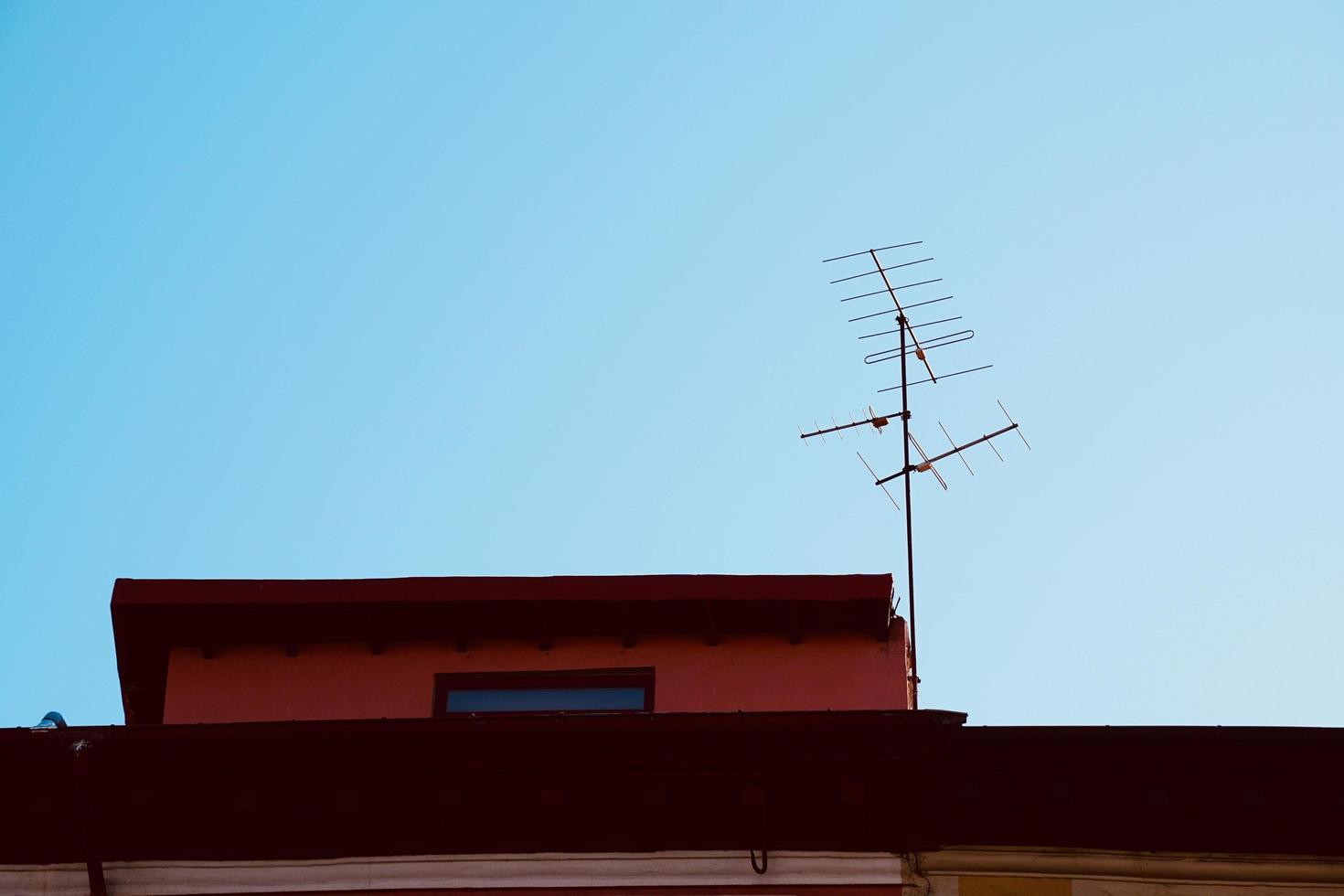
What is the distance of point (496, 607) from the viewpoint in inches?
546

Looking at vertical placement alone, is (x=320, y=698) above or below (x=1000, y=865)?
above

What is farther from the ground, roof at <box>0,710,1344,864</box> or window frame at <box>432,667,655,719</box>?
window frame at <box>432,667,655,719</box>

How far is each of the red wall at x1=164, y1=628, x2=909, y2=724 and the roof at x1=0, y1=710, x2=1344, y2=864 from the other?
4.69ft

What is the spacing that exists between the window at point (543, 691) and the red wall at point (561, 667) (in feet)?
0.21

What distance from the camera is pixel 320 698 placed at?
1385 cm

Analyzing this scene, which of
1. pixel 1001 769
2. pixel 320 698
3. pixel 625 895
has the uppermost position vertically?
pixel 320 698

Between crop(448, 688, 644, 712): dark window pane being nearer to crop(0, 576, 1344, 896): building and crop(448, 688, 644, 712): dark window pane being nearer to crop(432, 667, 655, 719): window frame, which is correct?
crop(432, 667, 655, 719): window frame

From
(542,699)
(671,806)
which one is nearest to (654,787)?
(671,806)

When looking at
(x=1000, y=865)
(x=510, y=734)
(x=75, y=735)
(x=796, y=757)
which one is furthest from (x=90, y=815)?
(x=1000, y=865)

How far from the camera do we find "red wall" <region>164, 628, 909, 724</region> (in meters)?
13.6

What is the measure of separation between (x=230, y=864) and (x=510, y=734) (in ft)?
6.66

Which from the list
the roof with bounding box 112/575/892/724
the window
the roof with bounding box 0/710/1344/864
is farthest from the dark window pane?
the roof with bounding box 0/710/1344/864

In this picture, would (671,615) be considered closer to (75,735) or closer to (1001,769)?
(1001,769)

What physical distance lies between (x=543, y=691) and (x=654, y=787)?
188cm
